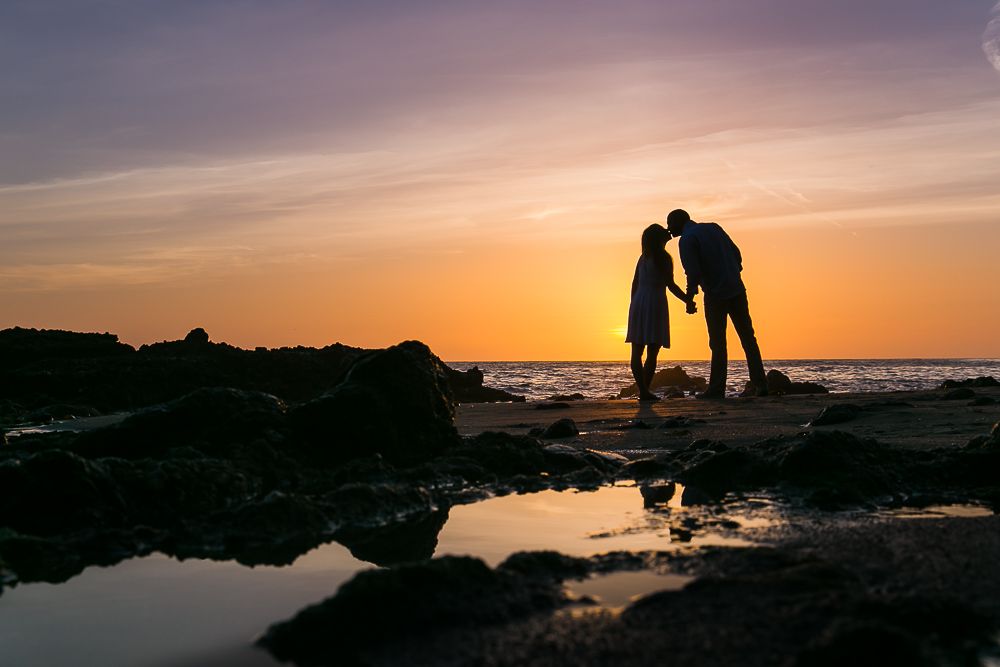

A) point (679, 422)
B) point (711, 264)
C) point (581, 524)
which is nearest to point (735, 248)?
point (711, 264)

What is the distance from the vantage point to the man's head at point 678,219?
38.9ft

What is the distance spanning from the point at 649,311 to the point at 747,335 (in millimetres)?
1245

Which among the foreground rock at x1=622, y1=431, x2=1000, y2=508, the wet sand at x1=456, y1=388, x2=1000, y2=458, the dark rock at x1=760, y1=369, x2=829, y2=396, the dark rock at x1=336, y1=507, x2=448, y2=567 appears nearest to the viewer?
the dark rock at x1=336, y1=507, x2=448, y2=567

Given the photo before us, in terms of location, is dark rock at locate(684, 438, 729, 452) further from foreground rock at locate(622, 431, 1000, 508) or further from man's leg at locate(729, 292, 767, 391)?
man's leg at locate(729, 292, 767, 391)

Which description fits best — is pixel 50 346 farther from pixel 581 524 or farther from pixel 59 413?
pixel 581 524

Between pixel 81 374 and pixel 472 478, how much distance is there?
11386 mm

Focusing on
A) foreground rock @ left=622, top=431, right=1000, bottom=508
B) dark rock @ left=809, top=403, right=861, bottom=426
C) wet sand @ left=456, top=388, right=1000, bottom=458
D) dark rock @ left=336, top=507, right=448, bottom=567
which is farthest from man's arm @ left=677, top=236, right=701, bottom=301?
dark rock @ left=336, top=507, right=448, bottom=567

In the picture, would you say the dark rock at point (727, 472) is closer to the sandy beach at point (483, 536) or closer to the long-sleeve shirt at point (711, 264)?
Result: the sandy beach at point (483, 536)

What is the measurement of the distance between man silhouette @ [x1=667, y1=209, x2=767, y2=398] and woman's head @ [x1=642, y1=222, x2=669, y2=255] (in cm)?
38

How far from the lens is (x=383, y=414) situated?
18.8 feet

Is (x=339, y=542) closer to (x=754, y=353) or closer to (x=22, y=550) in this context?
(x=22, y=550)

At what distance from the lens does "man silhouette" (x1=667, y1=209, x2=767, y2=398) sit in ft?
37.4

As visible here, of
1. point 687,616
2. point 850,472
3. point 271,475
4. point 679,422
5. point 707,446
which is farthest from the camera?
point 679,422

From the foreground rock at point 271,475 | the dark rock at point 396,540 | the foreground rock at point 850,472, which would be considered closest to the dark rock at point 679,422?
the foreground rock at point 271,475
